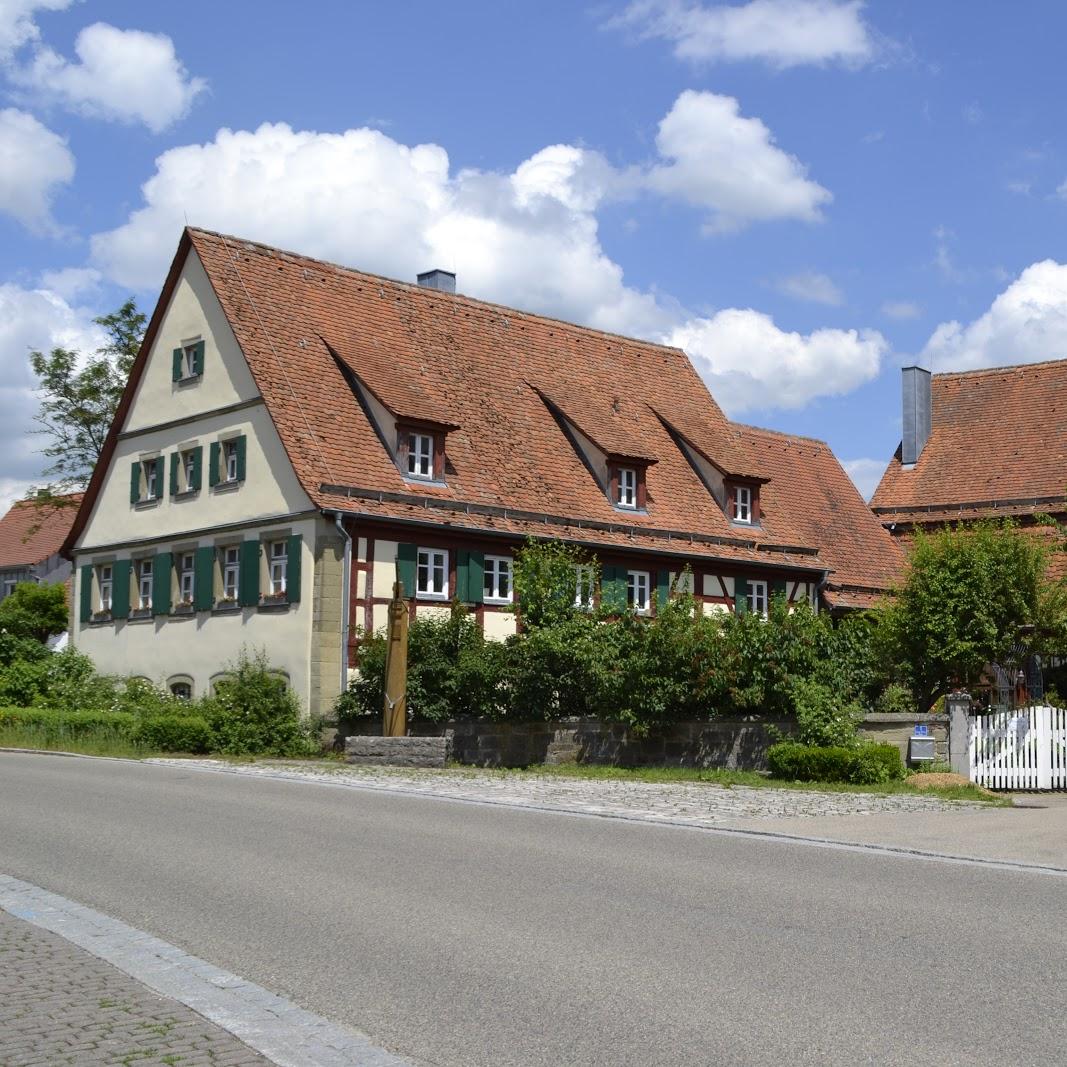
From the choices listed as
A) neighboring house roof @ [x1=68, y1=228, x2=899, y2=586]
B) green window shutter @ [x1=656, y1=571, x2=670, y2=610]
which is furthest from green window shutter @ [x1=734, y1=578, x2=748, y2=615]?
green window shutter @ [x1=656, y1=571, x2=670, y2=610]

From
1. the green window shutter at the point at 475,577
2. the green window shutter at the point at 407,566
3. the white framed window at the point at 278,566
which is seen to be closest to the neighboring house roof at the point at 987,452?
the green window shutter at the point at 475,577

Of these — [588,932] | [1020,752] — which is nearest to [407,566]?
[1020,752]

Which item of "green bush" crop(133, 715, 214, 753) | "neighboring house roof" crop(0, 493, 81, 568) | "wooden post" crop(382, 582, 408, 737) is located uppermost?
"neighboring house roof" crop(0, 493, 81, 568)

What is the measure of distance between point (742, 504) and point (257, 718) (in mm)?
14792

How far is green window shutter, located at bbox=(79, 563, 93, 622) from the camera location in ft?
119

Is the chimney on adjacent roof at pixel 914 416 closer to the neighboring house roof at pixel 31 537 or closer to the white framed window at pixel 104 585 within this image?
the white framed window at pixel 104 585

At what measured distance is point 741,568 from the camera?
121ft

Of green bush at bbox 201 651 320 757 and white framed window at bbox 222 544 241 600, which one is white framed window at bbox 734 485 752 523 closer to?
white framed window at bbox 222 544 241 600

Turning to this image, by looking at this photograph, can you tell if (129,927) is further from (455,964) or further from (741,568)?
(741,568)

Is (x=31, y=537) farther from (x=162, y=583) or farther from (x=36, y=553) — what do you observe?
(x=162, y=583)

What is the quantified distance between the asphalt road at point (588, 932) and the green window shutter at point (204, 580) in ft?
58.0

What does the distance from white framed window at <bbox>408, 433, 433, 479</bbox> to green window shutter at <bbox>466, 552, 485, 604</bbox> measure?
1890 millimetres

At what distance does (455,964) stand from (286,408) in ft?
77.6

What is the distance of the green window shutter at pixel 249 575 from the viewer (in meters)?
30.7
